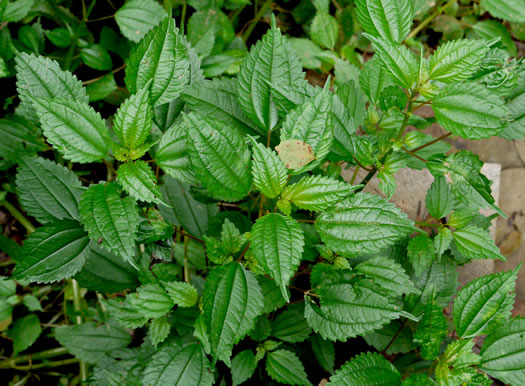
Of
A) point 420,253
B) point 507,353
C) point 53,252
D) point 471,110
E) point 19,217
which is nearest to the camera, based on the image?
point 471,110

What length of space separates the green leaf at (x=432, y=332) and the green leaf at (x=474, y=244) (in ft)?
1.02

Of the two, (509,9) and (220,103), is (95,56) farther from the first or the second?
(509,9)

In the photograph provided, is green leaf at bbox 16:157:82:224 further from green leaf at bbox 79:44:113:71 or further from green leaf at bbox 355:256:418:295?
green leaf at bbox 355:256:418:295

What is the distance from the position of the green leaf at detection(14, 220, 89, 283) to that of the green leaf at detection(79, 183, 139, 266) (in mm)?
287

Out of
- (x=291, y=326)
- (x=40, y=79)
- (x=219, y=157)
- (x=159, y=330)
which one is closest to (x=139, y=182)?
(x=219, y=157)

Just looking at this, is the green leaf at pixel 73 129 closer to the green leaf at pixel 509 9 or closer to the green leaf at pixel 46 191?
the green leaf at pixel 46 191

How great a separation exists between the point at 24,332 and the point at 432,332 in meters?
1.99

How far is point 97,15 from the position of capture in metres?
2.49

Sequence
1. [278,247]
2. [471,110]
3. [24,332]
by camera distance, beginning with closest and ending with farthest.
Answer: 1. [278,247]
2. [471,110]
3. [24,332]

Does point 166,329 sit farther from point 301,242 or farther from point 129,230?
point 301,242

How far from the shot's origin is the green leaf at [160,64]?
1317 millimetres

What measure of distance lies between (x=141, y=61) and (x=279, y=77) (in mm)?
445

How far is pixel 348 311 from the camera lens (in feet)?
4.91

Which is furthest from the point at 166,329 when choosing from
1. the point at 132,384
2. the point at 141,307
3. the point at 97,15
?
the point at 97,15
